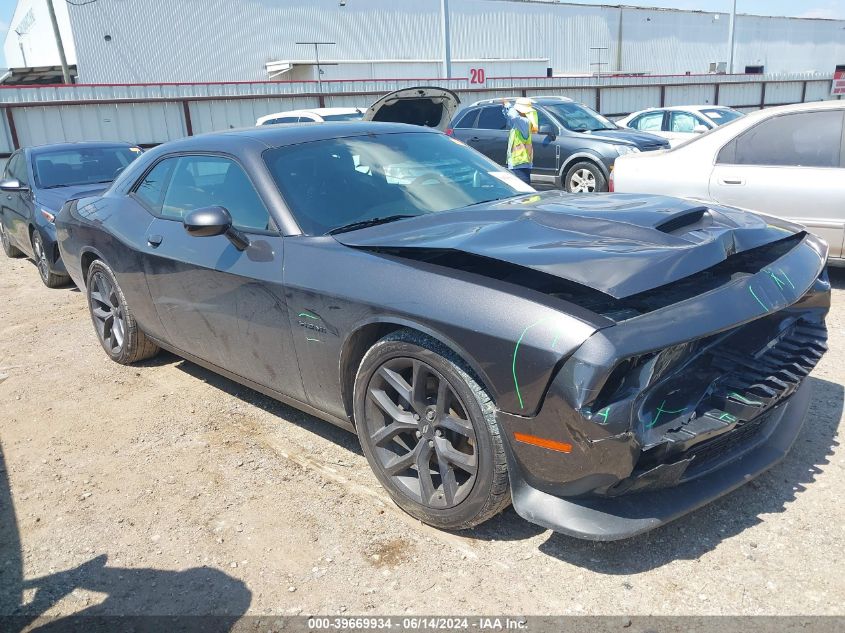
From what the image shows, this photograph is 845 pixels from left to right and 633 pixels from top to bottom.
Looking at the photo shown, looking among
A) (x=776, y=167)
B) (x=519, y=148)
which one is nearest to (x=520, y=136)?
(x=519, y=148)

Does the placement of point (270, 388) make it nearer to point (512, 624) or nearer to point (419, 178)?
point (419, 178)

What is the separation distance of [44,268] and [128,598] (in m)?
5.97

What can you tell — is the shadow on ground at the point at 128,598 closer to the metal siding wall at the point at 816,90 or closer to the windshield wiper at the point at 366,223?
the windshield wiper at the point at 366,223

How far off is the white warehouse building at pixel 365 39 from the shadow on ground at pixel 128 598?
1911 centimetres

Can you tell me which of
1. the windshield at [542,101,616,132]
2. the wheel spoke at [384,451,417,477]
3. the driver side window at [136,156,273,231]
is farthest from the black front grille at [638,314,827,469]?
the windshield at [542,101,616,132]

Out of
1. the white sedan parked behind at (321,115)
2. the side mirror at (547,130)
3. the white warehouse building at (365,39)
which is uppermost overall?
the white warehouse building at (365,39)

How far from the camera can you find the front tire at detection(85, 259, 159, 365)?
471cm

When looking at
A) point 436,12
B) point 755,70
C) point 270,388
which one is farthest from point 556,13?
point 270,388

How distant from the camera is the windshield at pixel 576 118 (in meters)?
11.5

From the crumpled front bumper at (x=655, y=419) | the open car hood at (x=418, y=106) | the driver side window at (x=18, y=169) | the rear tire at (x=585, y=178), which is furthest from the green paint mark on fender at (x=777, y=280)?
the rear tire at (x=585, y=178)

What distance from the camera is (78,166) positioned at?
A: 26.0 ft

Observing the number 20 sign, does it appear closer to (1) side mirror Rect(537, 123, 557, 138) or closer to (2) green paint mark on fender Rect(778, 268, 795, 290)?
(1) side mirror Rect(537, 123, 557, 138)

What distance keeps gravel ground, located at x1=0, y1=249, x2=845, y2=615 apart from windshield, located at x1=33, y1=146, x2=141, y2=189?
4.44m

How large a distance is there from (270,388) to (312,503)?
695 mm
